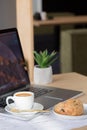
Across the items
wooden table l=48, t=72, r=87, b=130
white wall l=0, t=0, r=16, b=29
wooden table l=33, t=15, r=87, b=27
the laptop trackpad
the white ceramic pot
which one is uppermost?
white wall l=0, t=0, r=16, b=29

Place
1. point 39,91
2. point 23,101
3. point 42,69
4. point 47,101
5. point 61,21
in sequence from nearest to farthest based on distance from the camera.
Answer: point 23,101
point 47,101
point 39,91
point 42,69
point 61,21

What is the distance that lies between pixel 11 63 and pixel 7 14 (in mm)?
335

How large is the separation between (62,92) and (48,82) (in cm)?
22

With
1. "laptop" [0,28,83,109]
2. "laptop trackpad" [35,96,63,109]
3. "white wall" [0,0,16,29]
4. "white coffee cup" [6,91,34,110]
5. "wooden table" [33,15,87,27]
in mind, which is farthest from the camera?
"wooden table" [33,15,87,27]

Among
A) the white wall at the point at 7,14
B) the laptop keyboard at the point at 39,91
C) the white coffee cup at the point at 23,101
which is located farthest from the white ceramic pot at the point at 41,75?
the white coffee cup at the point at 23,101

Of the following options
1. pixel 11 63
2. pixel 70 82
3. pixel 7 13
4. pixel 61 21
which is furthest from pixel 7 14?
pixel 61 21

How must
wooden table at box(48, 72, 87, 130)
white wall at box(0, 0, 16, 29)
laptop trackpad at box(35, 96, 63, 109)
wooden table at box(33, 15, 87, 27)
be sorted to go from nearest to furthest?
1. laptop trackpad at box(35, 96, 63, 109)
2. wooden table at box(48, 72, 87, 130)
3. white wall at box(0, 0, 16, 29)
4. wooden table at box(33, 15, 87, 27)

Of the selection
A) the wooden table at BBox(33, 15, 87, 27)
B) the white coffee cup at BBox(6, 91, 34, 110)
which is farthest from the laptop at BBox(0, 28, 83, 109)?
the wooden table at BBox(33, 15, 87, 27)

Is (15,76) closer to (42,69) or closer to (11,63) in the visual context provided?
(11,63)

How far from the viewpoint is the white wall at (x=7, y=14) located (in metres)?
2.01

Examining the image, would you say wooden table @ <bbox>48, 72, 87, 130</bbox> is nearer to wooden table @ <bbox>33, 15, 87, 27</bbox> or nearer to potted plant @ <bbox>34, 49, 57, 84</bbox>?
potted plant @ <bbox>34, 49, 57, 84</bbox>

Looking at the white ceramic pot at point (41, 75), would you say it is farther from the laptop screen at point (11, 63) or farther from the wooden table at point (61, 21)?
the wooden table at point (61, 21)

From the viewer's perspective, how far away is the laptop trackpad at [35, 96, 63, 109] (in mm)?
1556

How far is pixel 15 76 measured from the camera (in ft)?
5.96
